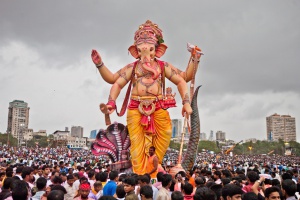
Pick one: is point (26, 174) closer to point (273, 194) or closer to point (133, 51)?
point (273, 194)

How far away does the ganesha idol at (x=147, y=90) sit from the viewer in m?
11.6

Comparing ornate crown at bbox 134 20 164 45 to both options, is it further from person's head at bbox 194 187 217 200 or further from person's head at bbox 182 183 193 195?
person's head at bbox 194 187 217 200

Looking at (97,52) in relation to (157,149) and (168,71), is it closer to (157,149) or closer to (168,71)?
(168,71)

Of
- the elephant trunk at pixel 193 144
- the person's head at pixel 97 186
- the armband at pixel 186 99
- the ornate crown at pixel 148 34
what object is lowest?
the person's head at pixel 97 186

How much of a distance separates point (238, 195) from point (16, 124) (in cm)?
10243

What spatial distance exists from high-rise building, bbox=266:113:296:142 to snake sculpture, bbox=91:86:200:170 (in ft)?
378

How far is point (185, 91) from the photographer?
12078mm

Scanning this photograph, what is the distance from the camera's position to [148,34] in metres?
12.1

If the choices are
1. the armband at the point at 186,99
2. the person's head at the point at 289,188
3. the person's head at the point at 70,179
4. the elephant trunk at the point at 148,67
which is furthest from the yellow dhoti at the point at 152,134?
the person's head at the point at 289,188

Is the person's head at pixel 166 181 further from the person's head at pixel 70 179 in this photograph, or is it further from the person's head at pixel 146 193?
the person's head at pixel 70 179

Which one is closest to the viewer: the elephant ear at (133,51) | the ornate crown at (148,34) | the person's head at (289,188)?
the person's head at (289,188)

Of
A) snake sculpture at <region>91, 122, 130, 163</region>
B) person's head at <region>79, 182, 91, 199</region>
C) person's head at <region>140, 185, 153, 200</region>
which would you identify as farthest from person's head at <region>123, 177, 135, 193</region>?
snake sculpture at <region>91, 122, 130, 163</region>

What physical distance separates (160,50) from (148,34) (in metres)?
0.75

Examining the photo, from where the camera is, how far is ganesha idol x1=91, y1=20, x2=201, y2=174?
11617 millimetres
